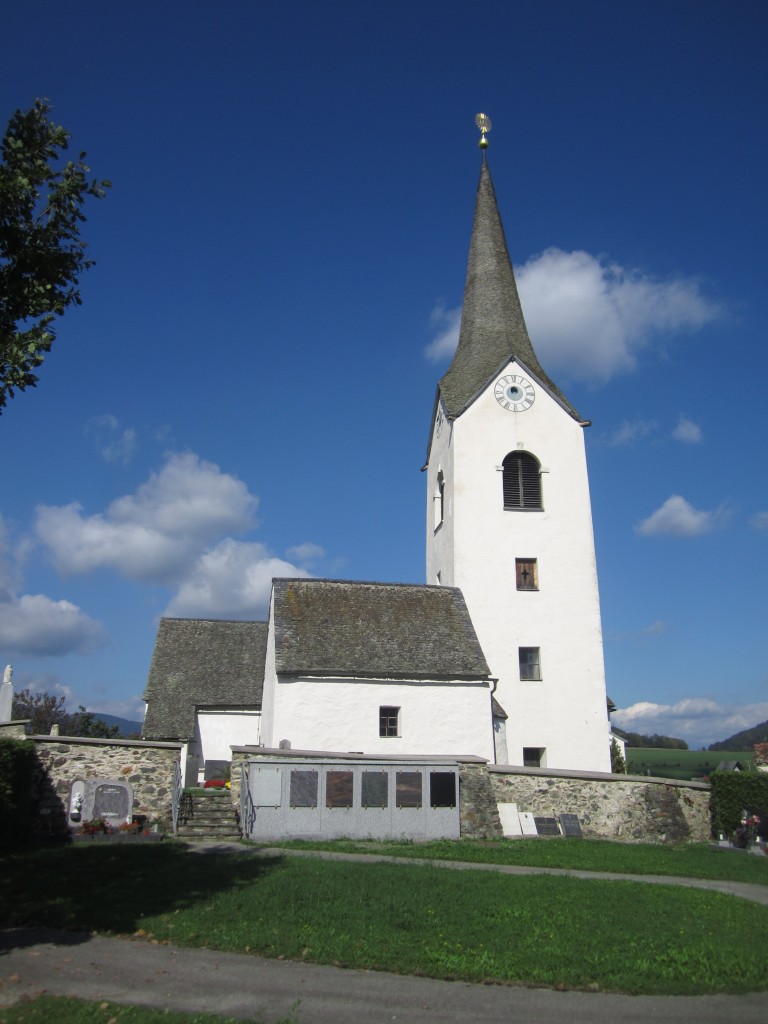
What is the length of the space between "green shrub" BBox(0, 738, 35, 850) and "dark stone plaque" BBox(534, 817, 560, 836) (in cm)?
1240

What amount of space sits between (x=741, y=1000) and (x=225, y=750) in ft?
96.0

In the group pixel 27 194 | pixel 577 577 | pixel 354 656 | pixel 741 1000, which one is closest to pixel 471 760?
pixel 354 656

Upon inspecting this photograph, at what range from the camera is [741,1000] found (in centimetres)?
803

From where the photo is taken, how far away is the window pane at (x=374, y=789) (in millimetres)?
19406

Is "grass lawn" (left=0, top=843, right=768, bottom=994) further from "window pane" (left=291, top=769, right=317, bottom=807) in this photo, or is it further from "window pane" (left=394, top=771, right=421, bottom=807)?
"window pane" (left=394, top=771, right=421, bottom=807)

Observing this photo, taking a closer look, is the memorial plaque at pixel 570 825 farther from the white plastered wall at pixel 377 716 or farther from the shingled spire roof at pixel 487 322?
the shingled spire roof at pixel 487 322

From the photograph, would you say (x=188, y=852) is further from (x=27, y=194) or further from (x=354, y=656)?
(x=27, y=194)

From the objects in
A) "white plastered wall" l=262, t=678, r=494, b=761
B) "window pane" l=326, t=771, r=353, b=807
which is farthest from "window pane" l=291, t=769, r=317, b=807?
"white plastered wall" l=262, t=678, r=494, b=761

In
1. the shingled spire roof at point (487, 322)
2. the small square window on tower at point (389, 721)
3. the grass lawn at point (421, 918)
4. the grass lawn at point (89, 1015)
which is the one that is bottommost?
the grass lawn at point (89, 1015)

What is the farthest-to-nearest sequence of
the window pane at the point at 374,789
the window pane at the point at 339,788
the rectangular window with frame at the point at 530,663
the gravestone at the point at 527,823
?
the rectangular window with frame at the point at 530,663, the gravestone at the point at 527,823, the window pane at the point at 374,789, the window pane at the point at 339,788

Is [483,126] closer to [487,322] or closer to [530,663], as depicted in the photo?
[487,322]

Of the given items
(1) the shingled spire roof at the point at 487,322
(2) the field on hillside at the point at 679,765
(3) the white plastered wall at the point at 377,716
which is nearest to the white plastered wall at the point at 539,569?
(1) the shingled spire roof at the point at 487,322

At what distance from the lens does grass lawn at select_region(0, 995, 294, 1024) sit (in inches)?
279

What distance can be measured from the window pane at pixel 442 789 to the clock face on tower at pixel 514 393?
51.6ft
